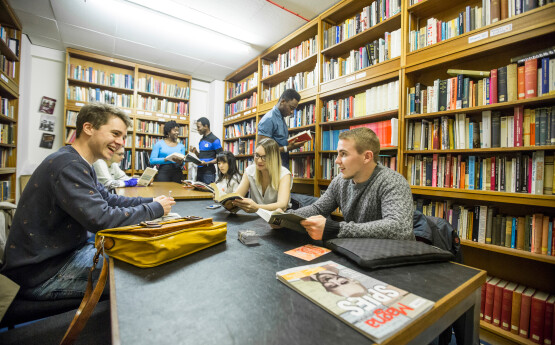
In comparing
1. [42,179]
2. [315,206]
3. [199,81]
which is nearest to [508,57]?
[315,206]

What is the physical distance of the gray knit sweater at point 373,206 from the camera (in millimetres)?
1036

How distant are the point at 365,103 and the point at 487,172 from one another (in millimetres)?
1270

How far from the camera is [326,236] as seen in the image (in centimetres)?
99

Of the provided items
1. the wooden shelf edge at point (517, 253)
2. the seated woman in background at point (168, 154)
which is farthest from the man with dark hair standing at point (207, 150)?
the wooden shelf edge at point (517, 253)

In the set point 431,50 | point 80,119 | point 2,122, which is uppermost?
point 431,50

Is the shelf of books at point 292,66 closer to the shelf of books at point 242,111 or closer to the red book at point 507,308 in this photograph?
the shelf of books at point 242,111

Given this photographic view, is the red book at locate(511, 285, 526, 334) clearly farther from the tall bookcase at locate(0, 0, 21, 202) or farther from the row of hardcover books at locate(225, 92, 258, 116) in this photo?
the tall bookcase at locate(0, 0, 21, 202)

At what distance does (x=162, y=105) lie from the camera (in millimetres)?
4996

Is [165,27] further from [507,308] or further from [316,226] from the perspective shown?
[507,308]

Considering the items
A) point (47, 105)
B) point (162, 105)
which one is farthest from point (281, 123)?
point (47, 105)

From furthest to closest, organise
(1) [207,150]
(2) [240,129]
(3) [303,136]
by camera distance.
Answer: (2) [240,129] → (1) [207,150] → (3) [303,136]

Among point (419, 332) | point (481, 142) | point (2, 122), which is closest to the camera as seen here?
point (419, 332)

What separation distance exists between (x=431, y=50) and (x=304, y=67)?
73.1 inches

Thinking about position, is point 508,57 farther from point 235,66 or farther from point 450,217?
point 235,66
